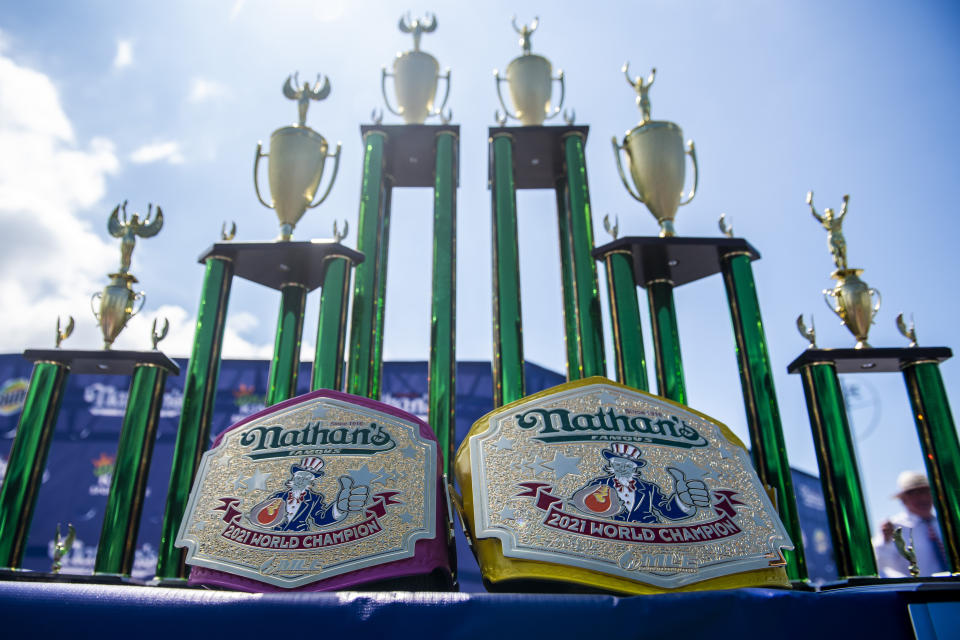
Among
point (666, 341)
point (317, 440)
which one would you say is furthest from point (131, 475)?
point (666, 341)

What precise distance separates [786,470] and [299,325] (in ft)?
4.90

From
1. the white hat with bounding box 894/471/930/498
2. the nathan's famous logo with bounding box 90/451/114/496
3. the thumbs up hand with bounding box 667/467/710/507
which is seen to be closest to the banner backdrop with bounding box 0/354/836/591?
the nathan's famous logo with bounding box 90/451/114/496

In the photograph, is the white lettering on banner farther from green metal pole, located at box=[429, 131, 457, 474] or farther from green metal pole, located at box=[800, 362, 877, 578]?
green metal pole, located at box=[800, 362, 877, 578]

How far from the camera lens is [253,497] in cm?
108

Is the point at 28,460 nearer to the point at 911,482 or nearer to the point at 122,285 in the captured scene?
the point at 122,285

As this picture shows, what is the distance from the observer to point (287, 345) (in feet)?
6.33

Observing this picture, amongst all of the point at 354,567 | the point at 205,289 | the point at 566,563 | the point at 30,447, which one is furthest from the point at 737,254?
the point at 30,447

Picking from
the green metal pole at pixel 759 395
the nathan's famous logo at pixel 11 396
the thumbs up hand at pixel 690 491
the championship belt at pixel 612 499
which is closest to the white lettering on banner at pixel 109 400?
the nathan's famous logo at pixel 11 396

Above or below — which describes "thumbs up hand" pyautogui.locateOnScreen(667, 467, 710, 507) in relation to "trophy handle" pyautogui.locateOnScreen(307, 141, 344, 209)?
below

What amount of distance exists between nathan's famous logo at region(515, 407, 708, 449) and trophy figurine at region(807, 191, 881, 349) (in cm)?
109

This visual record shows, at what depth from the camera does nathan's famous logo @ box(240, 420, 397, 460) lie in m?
1.14

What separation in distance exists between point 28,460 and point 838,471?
7.35 ft

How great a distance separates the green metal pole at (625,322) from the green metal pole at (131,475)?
4.46ft

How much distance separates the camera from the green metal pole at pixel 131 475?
1627 mm
